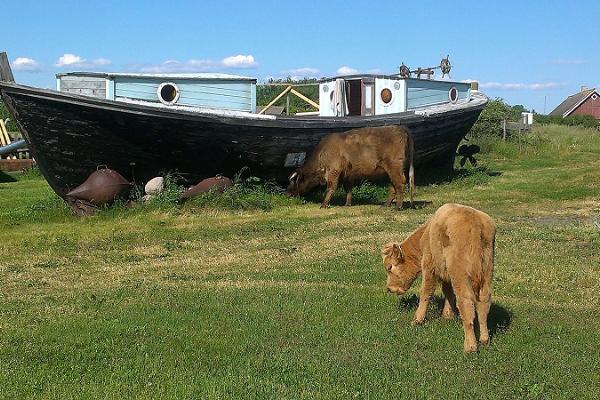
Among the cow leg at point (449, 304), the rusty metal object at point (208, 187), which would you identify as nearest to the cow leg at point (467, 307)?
the cow leg at point (449, 304)

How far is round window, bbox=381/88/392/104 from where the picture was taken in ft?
67.2

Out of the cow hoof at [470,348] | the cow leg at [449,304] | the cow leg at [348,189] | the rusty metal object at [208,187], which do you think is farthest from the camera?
the cow leg at [348,189]

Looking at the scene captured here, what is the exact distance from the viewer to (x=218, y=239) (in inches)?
489

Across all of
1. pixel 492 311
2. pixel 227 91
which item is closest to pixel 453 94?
pixel 227 91

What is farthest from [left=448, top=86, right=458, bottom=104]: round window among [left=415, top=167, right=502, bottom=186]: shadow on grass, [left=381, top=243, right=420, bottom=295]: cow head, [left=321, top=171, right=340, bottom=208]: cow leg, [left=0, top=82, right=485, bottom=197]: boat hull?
[left=381, top=243, right=420, bottom=295]: cow head

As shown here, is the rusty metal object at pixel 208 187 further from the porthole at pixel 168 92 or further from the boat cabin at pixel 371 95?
the boat cabin at pixel 371 95

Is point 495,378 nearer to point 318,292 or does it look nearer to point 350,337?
point 350,337

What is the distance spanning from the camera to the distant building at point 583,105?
248 feet

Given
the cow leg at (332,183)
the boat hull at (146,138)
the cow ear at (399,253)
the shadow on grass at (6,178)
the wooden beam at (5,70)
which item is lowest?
the shadow on grass at (6,178)

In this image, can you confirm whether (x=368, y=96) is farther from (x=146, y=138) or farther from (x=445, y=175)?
(x=146, y=138)

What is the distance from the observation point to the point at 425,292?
7039mm

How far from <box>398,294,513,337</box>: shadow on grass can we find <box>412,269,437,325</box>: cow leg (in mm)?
398

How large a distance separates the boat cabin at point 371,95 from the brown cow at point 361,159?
365 cm

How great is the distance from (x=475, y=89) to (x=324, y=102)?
935 cm
